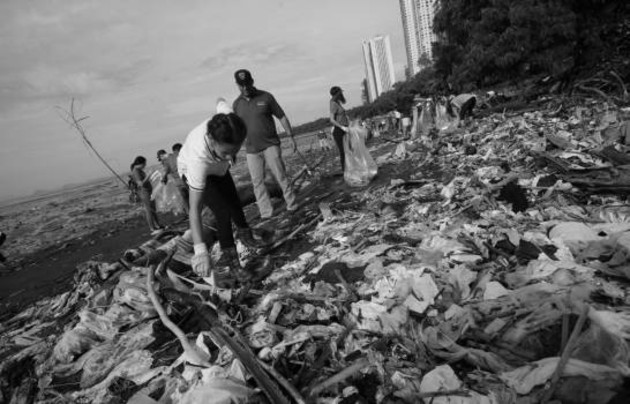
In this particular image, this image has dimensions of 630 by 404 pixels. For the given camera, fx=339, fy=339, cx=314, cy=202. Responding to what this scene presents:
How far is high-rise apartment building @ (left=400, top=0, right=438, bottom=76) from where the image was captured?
84125 mm

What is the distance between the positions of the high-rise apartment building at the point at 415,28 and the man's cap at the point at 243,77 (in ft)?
286

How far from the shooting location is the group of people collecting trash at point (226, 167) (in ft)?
8.46

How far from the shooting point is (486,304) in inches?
75.4

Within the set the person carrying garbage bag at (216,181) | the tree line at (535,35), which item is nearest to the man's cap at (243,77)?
the person carrying garbage bag at (216,181)

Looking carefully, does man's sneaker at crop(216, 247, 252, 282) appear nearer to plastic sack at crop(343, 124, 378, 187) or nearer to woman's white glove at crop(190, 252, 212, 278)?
woman's white glove at crop(190, 252, 212, 278)

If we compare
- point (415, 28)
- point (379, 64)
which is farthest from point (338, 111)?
point (379, 64)

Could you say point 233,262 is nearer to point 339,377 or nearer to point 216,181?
point 216,181

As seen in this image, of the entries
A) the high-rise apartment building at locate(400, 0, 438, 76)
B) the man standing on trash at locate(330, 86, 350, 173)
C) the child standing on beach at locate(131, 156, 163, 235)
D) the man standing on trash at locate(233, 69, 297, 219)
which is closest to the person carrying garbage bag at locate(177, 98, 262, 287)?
the man standing on trash at locate(233, 69, 297, 219)

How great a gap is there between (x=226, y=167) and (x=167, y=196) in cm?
423

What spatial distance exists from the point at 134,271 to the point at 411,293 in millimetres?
2667

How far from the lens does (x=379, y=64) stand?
110 metres

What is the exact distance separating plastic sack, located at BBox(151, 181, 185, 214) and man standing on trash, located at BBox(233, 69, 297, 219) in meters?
2.46

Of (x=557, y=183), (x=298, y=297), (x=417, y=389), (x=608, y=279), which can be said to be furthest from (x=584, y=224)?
(x=298, y=297)

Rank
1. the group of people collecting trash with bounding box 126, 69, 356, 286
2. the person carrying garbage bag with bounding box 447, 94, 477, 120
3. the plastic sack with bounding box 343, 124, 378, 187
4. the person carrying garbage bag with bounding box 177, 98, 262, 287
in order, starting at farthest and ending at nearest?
the person carrying garbage bag with bounding box 447, 94, 477, 120 → the plastic sack with bounding box 343, 124, 378, 187 → the group of people collecting trash with bounding box 126, 69, 356, 286 → the person carrying garbage bag with bounding box 177, 98, 262, 287
